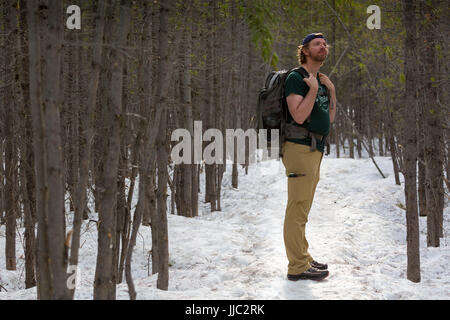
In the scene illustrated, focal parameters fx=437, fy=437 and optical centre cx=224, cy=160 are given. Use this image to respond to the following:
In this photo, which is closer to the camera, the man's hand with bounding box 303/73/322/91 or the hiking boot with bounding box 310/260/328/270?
the man's hand with bounding box 303/73/322/91

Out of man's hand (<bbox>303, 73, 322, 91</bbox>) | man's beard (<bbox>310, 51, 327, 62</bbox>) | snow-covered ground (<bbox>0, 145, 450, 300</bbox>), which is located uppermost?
man's beard (<bbox>310, 51, 327, 62</bbox>)

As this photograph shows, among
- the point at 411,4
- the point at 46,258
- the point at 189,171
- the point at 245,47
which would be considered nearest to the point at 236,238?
the point at 189,171

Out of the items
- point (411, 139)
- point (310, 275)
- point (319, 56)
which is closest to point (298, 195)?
point (310, 275)

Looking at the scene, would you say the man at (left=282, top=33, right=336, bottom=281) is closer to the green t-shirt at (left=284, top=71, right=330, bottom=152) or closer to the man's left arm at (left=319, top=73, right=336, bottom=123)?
the green t-shirt at (left=284, top=71, right=330, bottom=152)

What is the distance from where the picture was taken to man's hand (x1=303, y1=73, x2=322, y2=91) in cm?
416

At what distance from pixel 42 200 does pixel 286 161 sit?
2.44 meters


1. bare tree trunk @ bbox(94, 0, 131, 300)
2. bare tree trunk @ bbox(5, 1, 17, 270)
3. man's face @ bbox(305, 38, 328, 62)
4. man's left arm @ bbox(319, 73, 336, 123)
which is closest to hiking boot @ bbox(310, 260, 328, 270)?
man's left arm @ bbox(319, 73, 336, 123)

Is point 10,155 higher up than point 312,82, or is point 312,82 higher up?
point 312,82

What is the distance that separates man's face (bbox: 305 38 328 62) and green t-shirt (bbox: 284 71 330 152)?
283 millimetres

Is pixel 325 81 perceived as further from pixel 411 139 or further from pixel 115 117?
pixel 115 117

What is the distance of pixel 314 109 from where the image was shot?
436 centimetres

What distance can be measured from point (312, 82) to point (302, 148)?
65 cm

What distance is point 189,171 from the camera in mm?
10352

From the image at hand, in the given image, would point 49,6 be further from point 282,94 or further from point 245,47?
point 245,47
